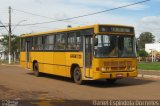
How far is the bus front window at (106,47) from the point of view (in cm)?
1819

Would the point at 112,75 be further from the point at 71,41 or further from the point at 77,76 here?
the point at 71,41

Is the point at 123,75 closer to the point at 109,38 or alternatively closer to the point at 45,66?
the point at 109,38

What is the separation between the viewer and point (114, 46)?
60.9ft

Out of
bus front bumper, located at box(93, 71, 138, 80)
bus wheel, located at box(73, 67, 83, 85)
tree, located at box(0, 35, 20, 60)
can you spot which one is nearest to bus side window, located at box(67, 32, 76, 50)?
bus wheel, located at box(73, 67, 83, 85)

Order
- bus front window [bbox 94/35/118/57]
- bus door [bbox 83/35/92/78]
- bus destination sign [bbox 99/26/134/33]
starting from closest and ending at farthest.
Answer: bus front window [bbox 94/35/118/57] → bus destination sign [bbox 99/26/134/33] → bus door [bbox 83/35/92/78]

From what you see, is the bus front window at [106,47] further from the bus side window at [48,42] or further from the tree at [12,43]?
the tree at [12,43]

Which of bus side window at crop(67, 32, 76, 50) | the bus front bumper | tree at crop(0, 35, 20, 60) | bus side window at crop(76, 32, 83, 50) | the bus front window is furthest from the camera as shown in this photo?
tree at crop(0, 35, 20, 60)

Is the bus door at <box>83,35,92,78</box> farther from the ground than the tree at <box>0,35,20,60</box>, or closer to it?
closer to it

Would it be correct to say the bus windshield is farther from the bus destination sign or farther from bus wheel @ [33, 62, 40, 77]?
bus wheel @ [33, 62, 40, 77]

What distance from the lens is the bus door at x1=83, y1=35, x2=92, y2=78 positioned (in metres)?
18.7

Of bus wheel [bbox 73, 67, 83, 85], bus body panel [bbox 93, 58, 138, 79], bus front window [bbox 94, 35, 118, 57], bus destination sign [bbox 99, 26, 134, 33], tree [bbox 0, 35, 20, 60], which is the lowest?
bus wheel [bbox 73, 67, 83, 85]

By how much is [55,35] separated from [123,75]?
5691mm

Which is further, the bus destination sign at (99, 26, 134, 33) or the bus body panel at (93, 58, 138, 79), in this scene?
the bus destination sign at (99, 26, 134, 33)

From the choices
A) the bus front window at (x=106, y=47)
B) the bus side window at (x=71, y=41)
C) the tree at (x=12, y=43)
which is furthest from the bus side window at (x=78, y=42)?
the tree at (x=12, y=43)
